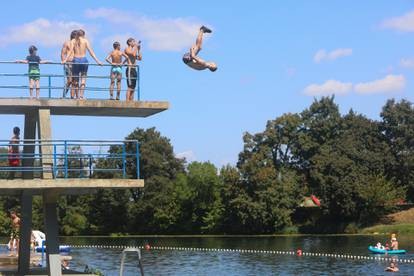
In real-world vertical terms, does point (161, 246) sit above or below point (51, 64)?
below

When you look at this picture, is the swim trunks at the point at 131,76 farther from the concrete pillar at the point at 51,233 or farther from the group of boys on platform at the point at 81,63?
the concrete pillar at the point at 51,233

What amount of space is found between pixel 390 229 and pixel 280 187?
14835mm

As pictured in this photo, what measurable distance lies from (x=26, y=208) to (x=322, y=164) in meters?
67.3

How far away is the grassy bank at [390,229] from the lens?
272 feet

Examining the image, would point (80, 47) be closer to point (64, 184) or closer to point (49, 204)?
point (64, 184)

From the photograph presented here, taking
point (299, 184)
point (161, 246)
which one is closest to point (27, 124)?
point (161, 246)

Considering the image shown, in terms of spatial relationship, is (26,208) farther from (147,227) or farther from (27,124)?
(147,227)

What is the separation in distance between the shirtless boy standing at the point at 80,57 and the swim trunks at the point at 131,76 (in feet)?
3.98

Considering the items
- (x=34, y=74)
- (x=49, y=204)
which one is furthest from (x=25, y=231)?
(x=34, y=74)

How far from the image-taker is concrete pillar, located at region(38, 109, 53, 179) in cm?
2459

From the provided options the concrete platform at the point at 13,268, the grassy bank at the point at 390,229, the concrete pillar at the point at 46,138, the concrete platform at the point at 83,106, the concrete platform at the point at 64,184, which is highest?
the concrete platform at the point at 83,106

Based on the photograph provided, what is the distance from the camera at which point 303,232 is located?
3578 inches

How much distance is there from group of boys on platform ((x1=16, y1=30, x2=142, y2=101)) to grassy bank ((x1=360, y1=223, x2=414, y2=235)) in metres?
62.1

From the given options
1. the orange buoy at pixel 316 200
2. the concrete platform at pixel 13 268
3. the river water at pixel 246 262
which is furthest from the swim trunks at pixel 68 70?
the orange buoy at pixel 316 200
